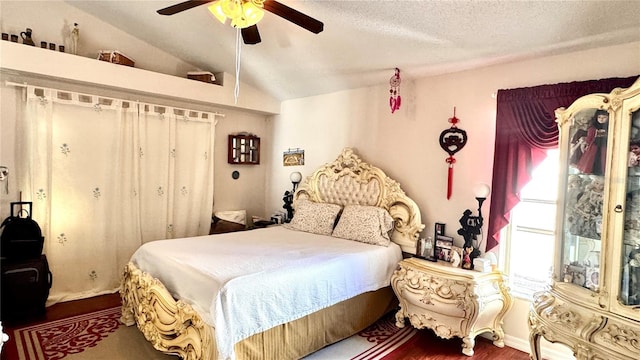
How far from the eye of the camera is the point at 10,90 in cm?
316

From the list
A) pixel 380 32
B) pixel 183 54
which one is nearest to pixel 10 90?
pixel 183 54

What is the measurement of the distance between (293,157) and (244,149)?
0.71 m

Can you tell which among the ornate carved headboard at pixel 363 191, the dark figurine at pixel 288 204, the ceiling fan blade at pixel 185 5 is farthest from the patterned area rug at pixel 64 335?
the ceiling fan blade at pixel 185 5

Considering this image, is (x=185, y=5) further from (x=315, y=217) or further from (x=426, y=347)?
(x=426, y=347)

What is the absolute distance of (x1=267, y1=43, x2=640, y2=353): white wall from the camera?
2.53 meters

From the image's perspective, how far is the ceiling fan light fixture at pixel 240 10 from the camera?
2033mm

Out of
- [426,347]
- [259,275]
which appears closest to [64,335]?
[259,275]

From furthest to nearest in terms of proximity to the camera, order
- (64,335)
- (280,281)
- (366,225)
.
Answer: (366,225) < (64,335) < (280,281)

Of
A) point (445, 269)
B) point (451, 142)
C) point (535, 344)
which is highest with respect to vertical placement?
point (451, 142)

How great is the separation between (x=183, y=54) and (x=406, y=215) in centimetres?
319

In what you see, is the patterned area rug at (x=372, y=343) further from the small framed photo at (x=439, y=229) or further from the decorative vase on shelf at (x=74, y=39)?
the decorative vase on shelf at (x=74, y=39)

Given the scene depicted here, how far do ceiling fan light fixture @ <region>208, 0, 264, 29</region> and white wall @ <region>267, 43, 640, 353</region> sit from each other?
1.70 m

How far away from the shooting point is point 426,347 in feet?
9.02

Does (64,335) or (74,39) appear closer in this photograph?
(64,335)
